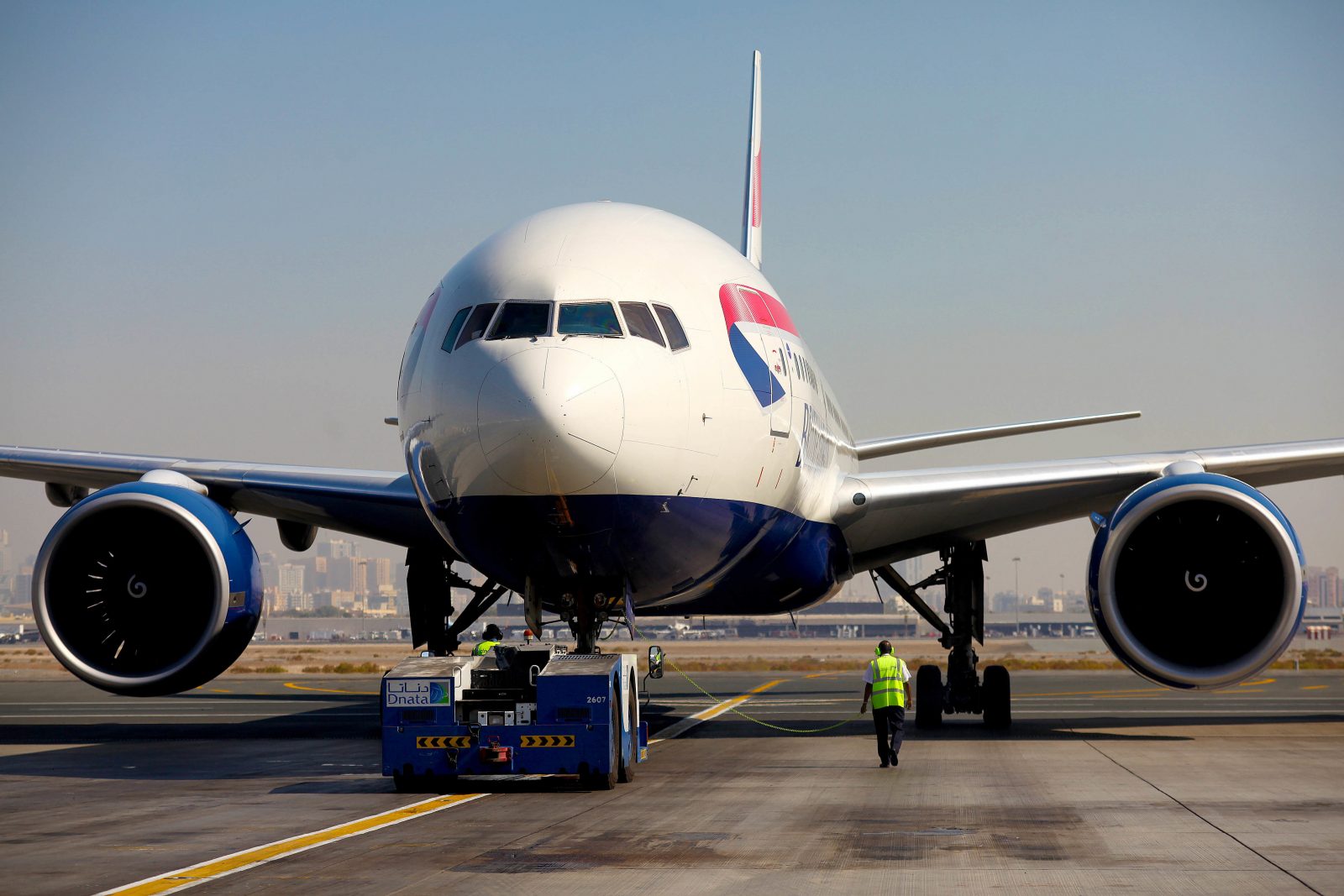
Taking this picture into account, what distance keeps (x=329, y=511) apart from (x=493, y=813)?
21.5 feet

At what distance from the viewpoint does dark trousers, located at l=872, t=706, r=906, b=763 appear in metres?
13.3

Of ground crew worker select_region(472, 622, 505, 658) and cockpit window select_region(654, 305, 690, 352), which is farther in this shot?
ground crew worker select_region(472, 622, 505, 658)

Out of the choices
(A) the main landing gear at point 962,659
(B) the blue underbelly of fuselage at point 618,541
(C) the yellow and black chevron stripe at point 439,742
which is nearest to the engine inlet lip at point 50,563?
(B) the blue underbelly of fuselage at point 618,541

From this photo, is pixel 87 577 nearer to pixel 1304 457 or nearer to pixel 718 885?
pixel 718 885

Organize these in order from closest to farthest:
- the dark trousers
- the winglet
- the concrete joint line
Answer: the concrete joint line < the dark trousers < the winglet

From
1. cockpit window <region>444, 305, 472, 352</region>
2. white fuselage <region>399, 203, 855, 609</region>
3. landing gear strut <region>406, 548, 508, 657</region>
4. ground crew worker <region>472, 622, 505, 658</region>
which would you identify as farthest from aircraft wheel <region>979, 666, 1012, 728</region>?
cockpit window <region>444, 305, 472, 352</region>

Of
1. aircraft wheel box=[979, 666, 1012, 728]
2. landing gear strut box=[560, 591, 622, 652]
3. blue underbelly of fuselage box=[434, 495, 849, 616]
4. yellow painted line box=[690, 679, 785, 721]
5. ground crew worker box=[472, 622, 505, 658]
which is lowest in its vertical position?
yellow painted line box=[690, 679, 785, 721]

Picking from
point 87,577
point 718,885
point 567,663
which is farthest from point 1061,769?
point 87,577

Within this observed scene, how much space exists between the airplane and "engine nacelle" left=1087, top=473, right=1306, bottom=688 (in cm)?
2

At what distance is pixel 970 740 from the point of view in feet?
52.6

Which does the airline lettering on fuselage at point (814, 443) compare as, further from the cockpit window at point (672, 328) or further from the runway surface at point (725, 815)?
the runway surface at point (725, 815)

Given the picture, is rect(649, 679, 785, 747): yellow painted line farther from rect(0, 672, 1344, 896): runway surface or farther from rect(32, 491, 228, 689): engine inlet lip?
rect(32, 491, 228, 689): engine inlet lip

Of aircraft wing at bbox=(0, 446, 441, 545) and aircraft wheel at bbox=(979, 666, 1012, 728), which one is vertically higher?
aircraft wing at bbox=(0, 446, 441, 545)

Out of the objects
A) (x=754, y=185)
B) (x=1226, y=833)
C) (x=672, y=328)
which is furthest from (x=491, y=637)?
(x=754, y=185)
